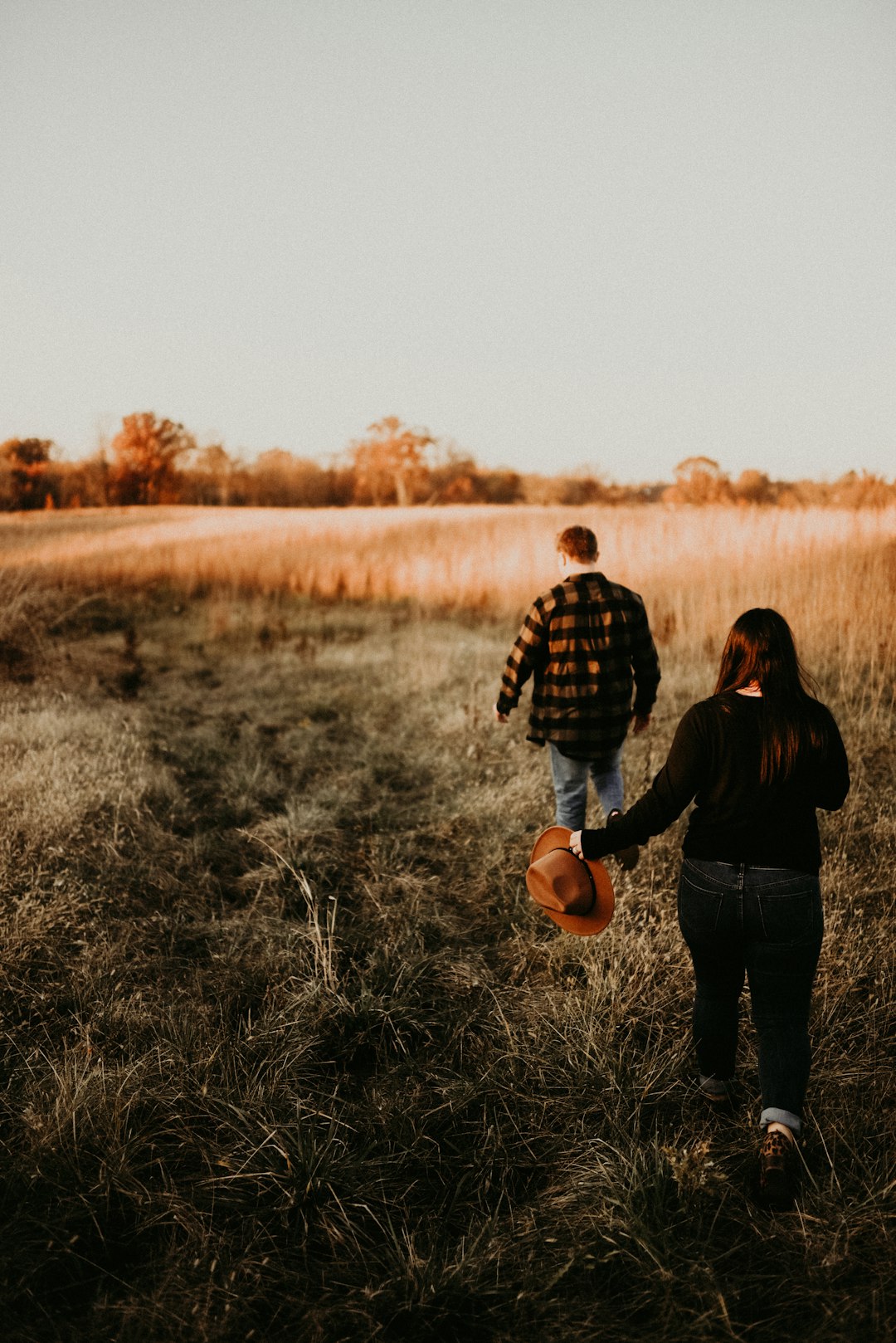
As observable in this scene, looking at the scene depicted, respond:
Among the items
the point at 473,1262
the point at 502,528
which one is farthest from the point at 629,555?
the point at 473,1262

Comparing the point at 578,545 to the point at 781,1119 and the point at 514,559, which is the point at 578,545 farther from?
the point at 514,559

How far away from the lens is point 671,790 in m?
2.12

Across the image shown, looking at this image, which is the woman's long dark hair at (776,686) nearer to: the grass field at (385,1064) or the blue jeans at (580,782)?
the grass field at (385,1064)

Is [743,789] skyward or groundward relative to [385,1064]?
skyward

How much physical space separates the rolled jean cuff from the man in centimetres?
174

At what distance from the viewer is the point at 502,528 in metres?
14.6

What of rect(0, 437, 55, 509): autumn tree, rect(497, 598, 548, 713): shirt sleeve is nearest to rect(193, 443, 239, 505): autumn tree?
rect(0, 437, 55, 509): autumn tree

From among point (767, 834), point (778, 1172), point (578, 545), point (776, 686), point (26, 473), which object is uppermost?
point (26, 473)

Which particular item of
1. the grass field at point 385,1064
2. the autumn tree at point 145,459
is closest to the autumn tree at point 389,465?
the autumn tree at point 145,459

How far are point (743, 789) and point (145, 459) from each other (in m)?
15.2

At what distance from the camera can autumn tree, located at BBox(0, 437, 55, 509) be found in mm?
10648

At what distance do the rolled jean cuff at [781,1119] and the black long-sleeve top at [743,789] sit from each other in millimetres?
677

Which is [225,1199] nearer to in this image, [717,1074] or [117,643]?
[717,1074]

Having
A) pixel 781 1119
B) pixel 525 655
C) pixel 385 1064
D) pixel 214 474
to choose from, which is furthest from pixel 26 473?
pixel 781 1119
